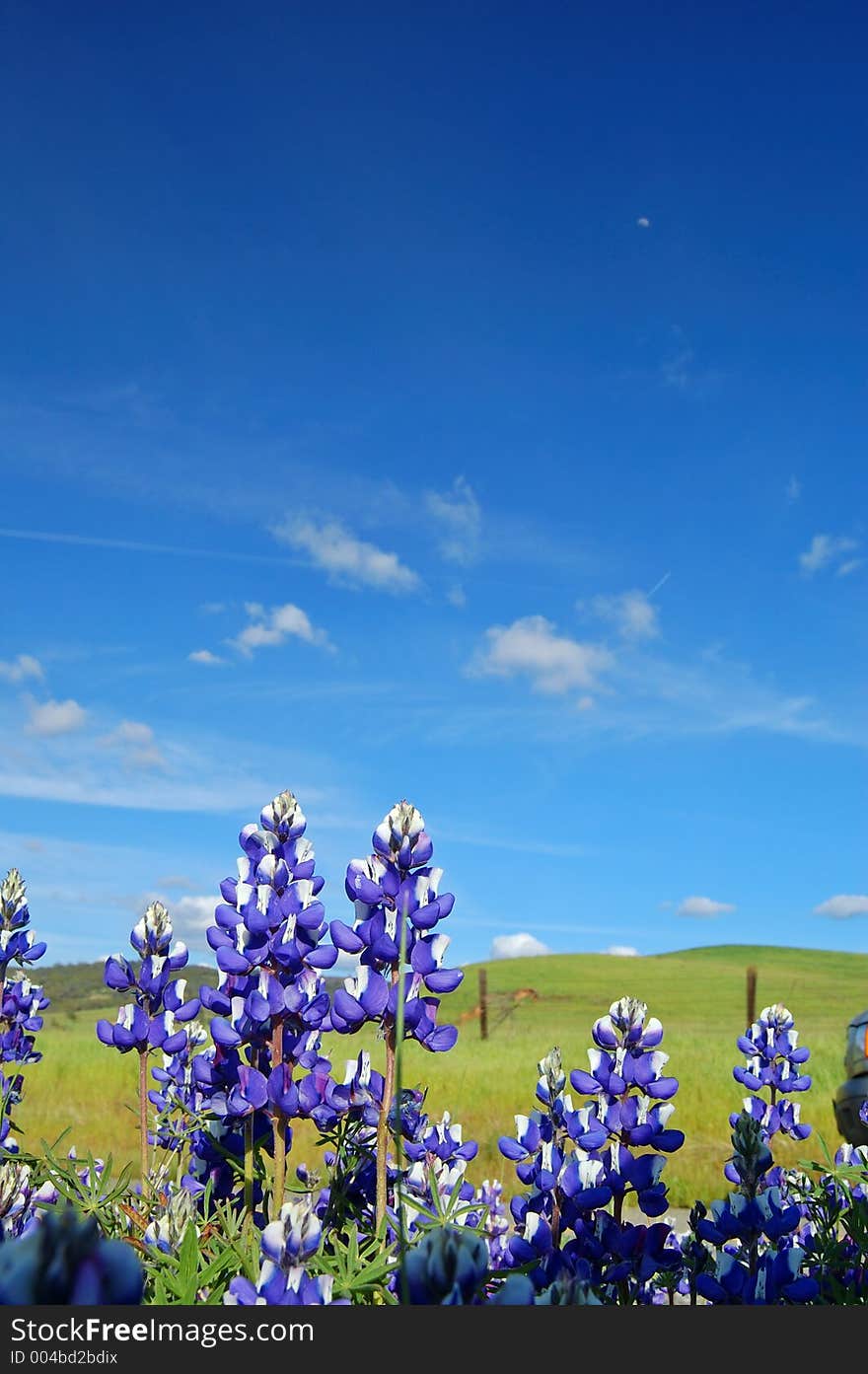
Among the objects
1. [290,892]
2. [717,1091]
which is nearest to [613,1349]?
[290,892]

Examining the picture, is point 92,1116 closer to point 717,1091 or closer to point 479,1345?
point 717,1091

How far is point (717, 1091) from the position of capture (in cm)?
1709

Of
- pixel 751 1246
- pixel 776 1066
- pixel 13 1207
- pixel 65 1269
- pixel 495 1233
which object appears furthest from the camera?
pixel 776 1066

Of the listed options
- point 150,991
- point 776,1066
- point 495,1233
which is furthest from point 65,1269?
point 776,1066

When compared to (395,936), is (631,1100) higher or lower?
lower

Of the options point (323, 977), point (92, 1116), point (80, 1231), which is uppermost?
point (323, 977)

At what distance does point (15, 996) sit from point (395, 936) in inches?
172

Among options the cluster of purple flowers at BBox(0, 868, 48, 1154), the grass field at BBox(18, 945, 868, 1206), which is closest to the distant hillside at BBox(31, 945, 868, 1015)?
the grass field at BBox(18, 945, 868, 1206)

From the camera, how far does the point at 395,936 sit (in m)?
2.95

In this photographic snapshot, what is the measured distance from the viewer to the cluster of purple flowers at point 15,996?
5.47 m

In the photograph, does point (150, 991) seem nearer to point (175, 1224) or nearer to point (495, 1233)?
point (175, 1224)

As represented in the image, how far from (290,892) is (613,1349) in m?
2.07

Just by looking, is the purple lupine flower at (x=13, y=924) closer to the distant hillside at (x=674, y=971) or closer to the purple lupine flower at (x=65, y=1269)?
the purple lupine flower at (x=65, y=1269)

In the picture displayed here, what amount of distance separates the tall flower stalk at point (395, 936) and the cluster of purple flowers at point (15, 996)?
310 cm
